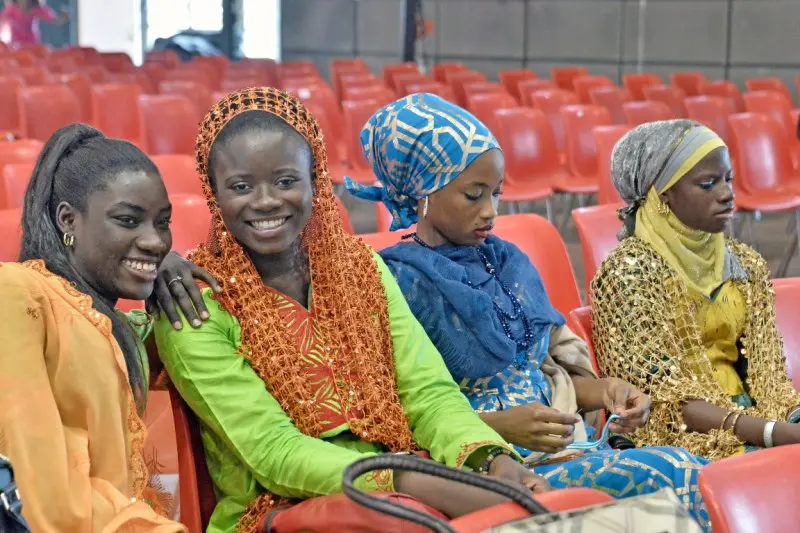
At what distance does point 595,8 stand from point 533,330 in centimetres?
1123

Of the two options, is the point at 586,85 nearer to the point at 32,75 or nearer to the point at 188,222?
the point at 32,75

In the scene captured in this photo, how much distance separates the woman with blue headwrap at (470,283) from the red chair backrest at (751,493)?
0.62 m

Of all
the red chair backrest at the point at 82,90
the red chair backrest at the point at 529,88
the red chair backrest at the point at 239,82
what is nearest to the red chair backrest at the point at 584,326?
the red chair backrest at the point at 82,90

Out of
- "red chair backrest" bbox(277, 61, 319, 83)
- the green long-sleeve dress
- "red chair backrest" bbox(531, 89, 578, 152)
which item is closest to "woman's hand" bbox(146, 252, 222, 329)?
the green long-sleeve dress

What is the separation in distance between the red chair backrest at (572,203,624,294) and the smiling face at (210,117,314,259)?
1453 millimetres

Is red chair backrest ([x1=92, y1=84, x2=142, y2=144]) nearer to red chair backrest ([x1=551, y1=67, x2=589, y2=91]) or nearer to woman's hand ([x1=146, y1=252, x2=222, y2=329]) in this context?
red chair backrest ([x1=551, y1=67, x2=589, y2=91])

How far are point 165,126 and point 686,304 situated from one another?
4.54 m

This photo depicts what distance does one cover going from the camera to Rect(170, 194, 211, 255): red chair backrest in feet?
9.84

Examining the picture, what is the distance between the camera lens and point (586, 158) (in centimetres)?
682

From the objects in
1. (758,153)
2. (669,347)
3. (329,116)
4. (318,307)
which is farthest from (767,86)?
(318,307)

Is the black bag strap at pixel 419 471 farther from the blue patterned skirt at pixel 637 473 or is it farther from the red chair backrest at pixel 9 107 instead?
the red chair backrest at pixel 9 107

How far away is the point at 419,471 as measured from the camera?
4.80 ft

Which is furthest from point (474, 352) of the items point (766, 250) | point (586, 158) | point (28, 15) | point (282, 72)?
point (28, 15)

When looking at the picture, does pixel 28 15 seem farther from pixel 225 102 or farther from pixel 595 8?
pixel 225 102
